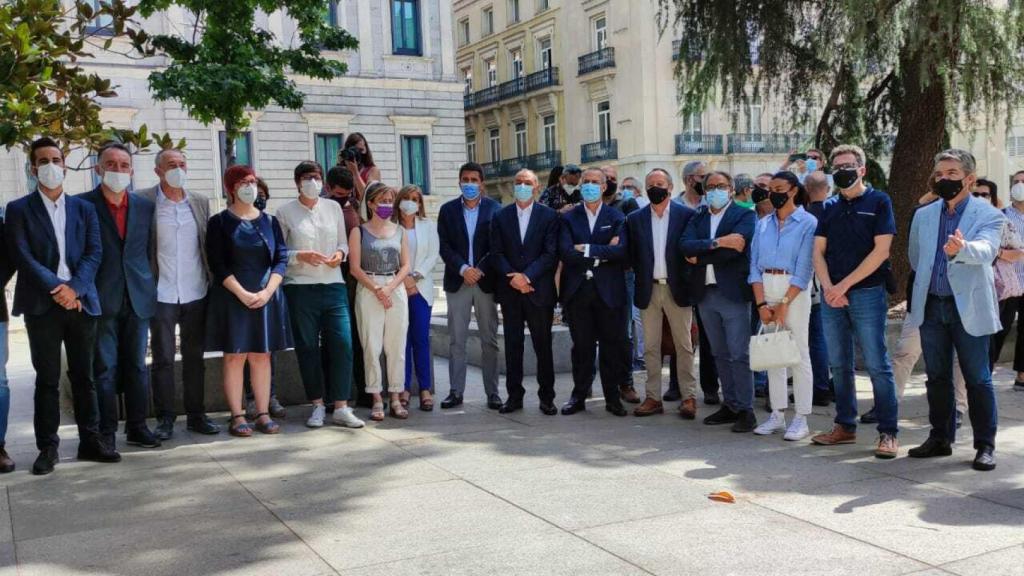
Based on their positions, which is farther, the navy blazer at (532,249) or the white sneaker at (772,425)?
the navy blazer at (532,249)

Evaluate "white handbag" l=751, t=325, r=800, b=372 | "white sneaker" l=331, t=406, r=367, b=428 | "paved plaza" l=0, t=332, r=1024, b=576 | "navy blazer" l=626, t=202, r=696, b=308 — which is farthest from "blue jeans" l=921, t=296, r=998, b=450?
"white sneaker" l=331, t=406, r=367, b=428

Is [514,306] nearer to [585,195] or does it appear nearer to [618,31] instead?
[585,195]

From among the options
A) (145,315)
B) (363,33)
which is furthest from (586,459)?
(363,33)

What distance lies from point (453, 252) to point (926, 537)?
4.84m

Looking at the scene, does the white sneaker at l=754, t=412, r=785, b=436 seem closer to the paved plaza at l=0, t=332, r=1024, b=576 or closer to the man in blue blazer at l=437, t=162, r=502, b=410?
the paved plaza at l=0, t=332, r=1024, b=576

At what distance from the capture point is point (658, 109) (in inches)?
1623

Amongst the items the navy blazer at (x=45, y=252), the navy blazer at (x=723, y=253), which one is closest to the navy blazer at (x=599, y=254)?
the navy blazer at (x=723, y=253)

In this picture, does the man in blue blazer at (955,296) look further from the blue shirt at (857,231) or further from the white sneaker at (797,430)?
the white sneaker at (797,430)

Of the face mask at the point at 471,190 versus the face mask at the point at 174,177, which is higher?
the face mask at the point at 174,177

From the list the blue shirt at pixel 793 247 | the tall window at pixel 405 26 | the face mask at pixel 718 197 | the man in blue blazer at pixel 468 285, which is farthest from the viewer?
the tall window at pixel 405 26

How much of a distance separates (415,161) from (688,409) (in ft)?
87.1

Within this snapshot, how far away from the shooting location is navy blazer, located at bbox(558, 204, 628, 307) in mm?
8078

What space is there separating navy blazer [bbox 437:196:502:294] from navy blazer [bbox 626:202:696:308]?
1.22m

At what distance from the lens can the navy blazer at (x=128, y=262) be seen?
22.4 ft
